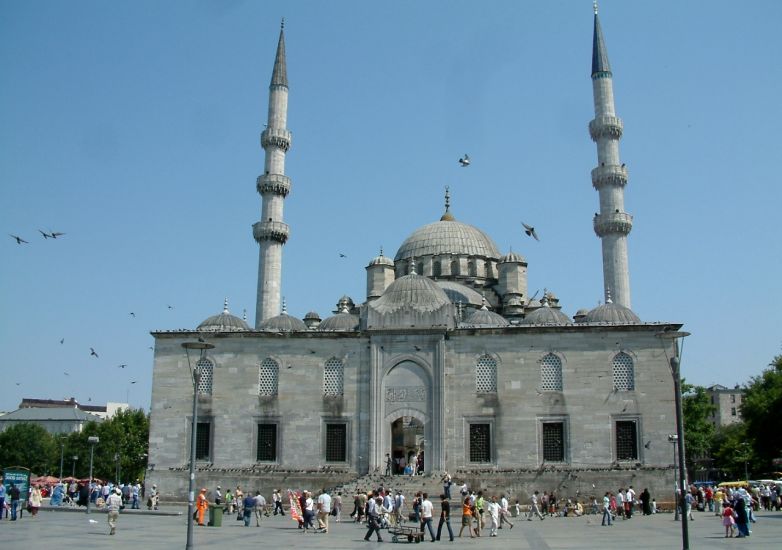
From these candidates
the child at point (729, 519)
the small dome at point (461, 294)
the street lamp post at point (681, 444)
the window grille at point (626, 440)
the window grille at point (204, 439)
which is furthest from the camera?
the small dome at point (461, 294)

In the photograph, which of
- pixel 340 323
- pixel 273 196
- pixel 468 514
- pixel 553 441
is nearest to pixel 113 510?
pixel 468 514

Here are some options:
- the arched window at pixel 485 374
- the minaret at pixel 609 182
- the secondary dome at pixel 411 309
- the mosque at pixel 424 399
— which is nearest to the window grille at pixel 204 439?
the mosque at pixel 424 399

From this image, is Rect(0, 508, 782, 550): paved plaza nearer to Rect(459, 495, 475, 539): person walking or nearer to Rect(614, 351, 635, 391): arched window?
Rect(459, 495, 475, 539): person walking

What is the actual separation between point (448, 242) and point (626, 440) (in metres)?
19.5

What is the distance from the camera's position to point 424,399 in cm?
3562

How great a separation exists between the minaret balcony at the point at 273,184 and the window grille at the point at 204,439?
16029 millimetres

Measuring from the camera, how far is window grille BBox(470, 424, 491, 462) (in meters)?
35.0

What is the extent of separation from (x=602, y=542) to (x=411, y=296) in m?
18.4

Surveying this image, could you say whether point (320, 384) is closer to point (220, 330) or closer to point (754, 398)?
point (220, 330)

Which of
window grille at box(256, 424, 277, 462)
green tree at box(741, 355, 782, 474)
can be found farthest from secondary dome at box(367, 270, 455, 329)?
green tree at box(741, 355, 782, 474)

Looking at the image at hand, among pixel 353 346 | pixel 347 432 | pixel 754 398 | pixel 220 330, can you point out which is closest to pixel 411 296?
pixel 353 346

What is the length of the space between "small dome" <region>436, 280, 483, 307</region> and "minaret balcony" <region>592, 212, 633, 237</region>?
302 inches

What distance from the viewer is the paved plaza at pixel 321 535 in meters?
19.0

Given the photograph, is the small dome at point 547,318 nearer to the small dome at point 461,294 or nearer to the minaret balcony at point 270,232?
the small dome at point 461,294
